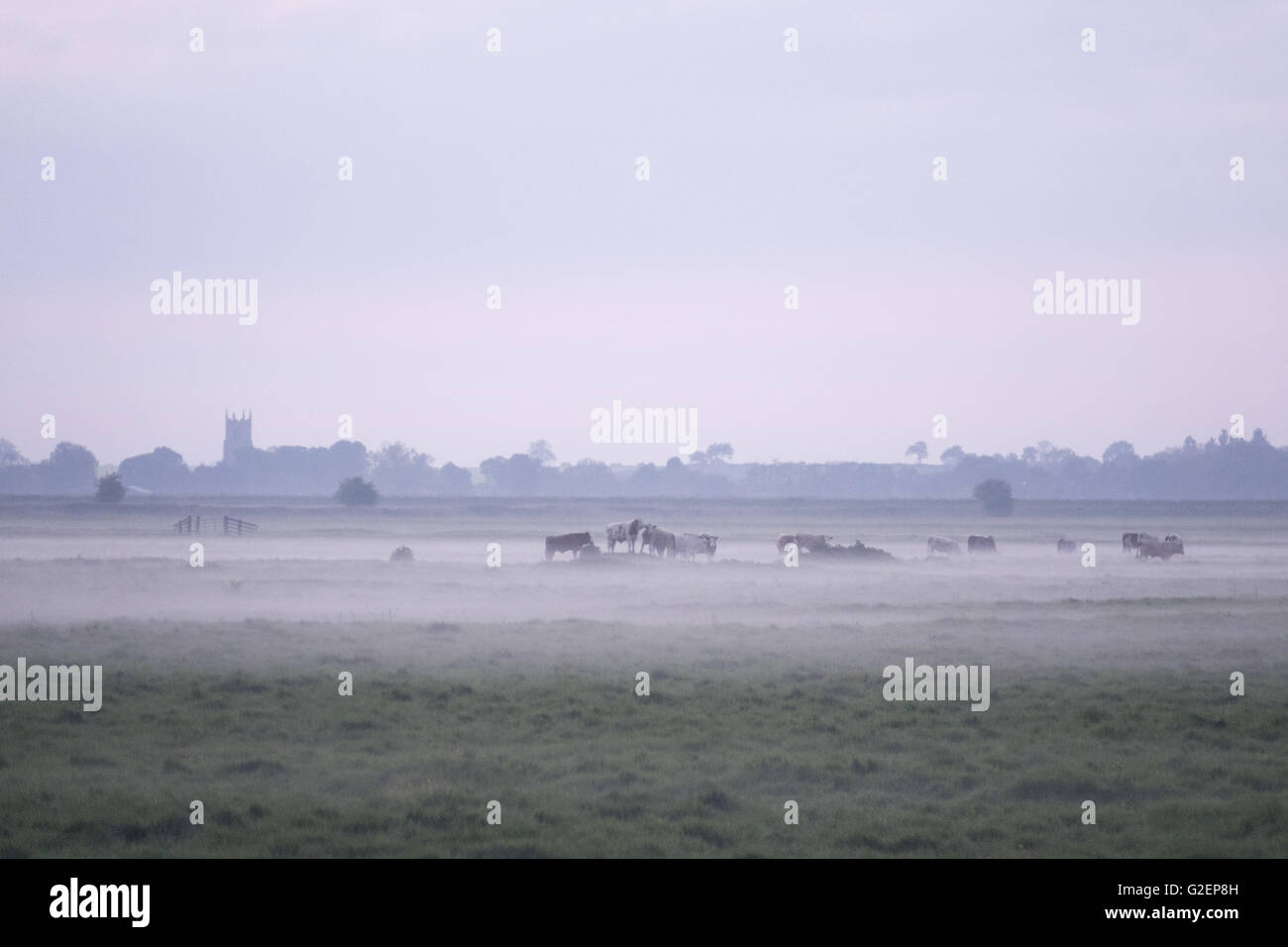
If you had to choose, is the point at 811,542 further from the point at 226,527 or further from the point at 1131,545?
the point at 226,527

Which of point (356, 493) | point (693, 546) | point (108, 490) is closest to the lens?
point (693, 546)

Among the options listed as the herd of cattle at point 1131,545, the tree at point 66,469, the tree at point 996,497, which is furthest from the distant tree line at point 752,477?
the herd of cattle at point 1131,545

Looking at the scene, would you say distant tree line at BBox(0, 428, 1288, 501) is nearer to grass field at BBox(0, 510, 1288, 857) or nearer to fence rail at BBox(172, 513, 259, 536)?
fence rail at BBox(172, 513, 259, 536)

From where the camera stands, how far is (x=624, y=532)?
55.9 metres

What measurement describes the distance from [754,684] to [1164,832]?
8719mm

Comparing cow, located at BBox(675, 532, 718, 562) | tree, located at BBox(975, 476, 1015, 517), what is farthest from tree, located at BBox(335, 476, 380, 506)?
cow, located at BBox(675, 532, 718, 562)

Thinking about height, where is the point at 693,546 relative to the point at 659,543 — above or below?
below

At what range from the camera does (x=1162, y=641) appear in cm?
2489

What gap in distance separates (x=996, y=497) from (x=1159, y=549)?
64.8 m

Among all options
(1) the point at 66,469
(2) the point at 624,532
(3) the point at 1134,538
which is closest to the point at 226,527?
(2) the point at 624,532

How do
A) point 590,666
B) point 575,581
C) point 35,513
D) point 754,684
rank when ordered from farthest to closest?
point 35,513 < point 575,581 < point 590,666 < point 754,684

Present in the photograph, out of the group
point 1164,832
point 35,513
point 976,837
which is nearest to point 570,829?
point 976,837
